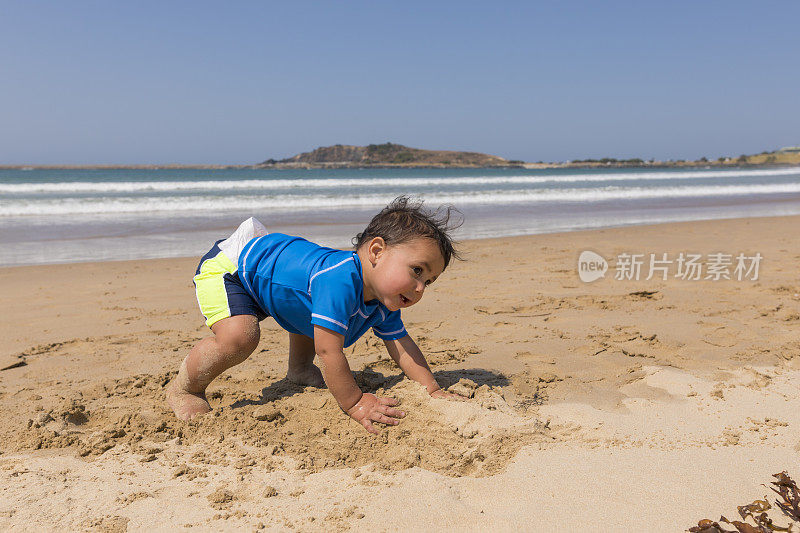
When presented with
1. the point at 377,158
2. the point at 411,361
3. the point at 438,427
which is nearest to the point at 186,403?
the point at 411,361

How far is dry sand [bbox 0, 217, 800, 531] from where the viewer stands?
178 centimetres

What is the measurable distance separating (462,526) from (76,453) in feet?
4.90

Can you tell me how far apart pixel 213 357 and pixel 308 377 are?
59 centimetres

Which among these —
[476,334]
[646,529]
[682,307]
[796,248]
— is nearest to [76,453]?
[646,529]

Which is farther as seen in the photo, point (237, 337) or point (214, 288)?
point (214, 288)

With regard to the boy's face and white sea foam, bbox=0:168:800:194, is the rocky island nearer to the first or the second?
white sea foam, bbox=0:168:800:194

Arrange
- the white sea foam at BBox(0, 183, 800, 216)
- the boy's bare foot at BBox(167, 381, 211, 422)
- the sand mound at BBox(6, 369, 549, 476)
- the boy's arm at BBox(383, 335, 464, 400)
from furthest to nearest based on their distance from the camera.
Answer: the white sea foam at BBox(0, 183, 800, 216) < the boy's arm at BBox(383, 335, 464, 400) < the boy's bare foot at BBox(167, 381, 211, 422) < the sand mound at BBox(6, 369, 549, 476)

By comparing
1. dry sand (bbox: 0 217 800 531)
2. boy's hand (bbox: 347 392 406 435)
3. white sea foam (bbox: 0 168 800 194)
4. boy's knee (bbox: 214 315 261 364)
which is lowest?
dry sand (bbox: 0 217 800 531)

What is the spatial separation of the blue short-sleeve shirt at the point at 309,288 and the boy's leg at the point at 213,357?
16 cm

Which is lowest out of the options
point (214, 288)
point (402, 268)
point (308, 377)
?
point (308, 377)

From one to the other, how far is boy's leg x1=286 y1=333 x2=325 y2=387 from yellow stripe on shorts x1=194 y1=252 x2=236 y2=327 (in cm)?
47
